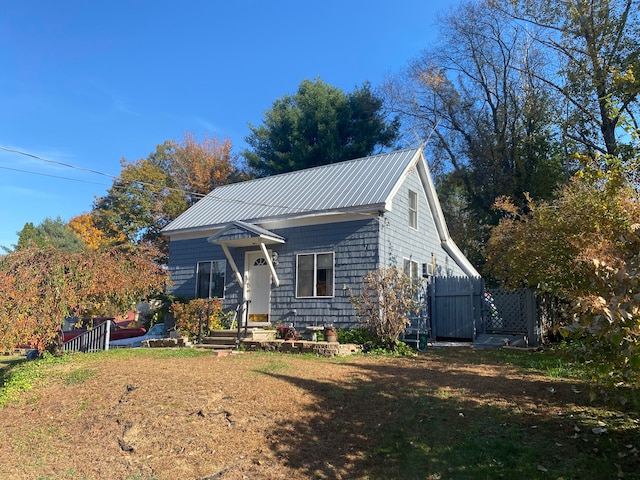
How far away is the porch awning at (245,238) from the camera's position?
47.3ft

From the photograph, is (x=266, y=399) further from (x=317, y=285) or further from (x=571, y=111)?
(x=571, y=111)

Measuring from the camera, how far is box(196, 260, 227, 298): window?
53.2 ft

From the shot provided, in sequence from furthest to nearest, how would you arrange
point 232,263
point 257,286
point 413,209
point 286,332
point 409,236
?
point 413,209 < point 409,236 < point 257,286 < point 232,263 < point 286,332

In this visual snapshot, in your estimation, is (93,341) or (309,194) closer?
(93,341)

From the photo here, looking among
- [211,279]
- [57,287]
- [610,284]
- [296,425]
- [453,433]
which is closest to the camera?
[610,284]

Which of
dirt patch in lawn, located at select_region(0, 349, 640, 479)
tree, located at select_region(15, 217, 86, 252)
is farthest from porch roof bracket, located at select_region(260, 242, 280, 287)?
tree, located at select_region(15, 217, 86, 252)

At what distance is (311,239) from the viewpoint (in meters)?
14.5

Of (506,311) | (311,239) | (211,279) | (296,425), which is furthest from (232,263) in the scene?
(296,425)

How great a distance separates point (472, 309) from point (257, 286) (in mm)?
6771

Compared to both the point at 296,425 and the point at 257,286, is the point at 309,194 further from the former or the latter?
the point at 296,425

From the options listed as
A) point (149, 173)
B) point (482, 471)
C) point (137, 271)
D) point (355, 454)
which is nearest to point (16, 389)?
point (137, 271)

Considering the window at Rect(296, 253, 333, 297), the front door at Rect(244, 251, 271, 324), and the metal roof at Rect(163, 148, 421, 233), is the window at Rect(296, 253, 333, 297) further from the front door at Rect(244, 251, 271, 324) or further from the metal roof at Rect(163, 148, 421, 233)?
the metal roof at Rect(163, 148, 421, 233)

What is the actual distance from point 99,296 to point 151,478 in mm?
6065

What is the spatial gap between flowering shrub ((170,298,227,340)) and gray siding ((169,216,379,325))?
949 millimetres
